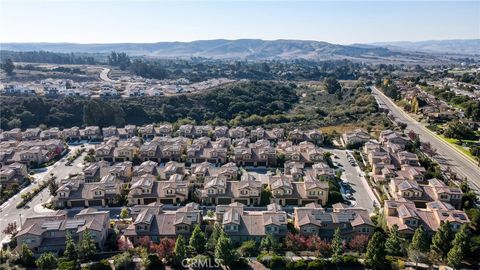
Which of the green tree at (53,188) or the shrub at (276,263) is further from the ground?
the green tree at (53,188)

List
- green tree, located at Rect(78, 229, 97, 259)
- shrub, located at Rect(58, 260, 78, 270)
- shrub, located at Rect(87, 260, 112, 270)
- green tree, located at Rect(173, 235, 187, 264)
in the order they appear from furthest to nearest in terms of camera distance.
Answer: green tree, located at Rect(78, 229, 97, 259), green tree, located at Rect(173, 235, 187, 264), shrub, located at Rect(87, 260, 112, 270), shrub, located at Rect(58, 260, 78, 270)

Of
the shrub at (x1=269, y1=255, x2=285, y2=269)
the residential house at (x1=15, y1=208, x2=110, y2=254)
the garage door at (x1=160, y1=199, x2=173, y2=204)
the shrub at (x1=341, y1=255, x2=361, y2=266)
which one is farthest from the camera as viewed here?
the garage door at (x1=160, y1=199, x2=173, y2=204)

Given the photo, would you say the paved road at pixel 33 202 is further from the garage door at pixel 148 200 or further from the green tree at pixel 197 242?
the green tree at pixel 197 242

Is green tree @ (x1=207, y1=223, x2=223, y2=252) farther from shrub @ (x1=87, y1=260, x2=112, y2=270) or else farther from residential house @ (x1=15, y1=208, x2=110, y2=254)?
residential house @ (x1=15, y1=208, x2=110, y2=254)

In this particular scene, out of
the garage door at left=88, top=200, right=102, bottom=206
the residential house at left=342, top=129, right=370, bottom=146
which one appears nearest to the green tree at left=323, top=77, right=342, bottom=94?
the residential house at left=342, top=129, right=370, bottom=146

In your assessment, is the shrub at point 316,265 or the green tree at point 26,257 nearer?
the shrub at point 316,265

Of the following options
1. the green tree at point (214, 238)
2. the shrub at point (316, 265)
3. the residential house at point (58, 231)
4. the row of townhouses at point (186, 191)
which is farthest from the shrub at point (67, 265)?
the shrub at point (316, 265)

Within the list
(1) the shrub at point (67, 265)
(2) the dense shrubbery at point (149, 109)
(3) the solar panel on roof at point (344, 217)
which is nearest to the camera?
(1) the shrub at point (67, 265)
